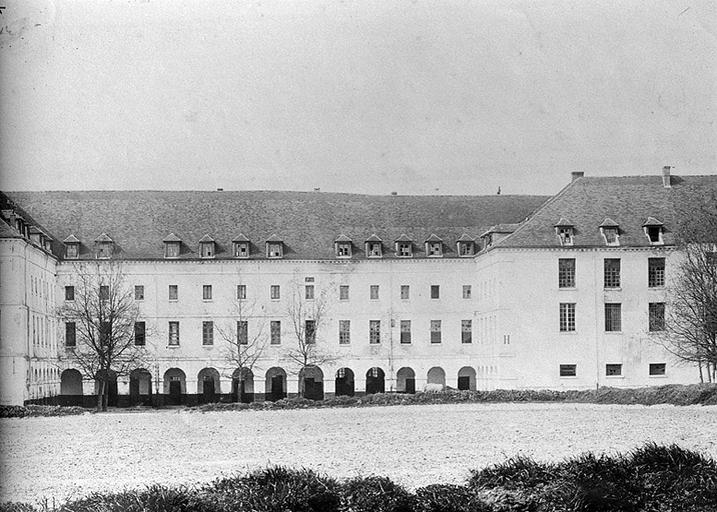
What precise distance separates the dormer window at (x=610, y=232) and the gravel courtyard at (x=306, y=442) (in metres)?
14.0

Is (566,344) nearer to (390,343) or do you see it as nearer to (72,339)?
(390,343)

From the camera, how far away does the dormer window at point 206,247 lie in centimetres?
2608

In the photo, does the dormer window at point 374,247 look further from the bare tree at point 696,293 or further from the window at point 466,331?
the bare tree at point 696,293

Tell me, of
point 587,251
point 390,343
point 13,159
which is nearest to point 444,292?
point 390,343

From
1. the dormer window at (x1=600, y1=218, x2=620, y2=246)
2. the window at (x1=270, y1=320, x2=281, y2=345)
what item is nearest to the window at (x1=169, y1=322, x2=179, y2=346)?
the window at (x1=270, y1=320, x2=281, y2=345)

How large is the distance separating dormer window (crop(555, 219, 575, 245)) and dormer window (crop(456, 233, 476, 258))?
5330 millimetres

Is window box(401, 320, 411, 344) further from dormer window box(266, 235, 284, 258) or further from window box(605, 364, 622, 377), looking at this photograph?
window box(605, 364, 622, 377)

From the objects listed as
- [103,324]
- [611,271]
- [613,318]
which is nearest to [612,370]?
[613,318]

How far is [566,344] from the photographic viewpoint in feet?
105

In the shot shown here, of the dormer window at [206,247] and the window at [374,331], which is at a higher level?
the dormer window at [206,247]

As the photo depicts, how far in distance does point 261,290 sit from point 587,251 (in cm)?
1404

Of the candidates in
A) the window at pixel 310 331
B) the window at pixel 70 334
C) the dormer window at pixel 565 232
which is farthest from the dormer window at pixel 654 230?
the window at pixel 70 334

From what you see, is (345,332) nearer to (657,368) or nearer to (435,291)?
(435,291)

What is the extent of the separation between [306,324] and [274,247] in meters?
2.43
